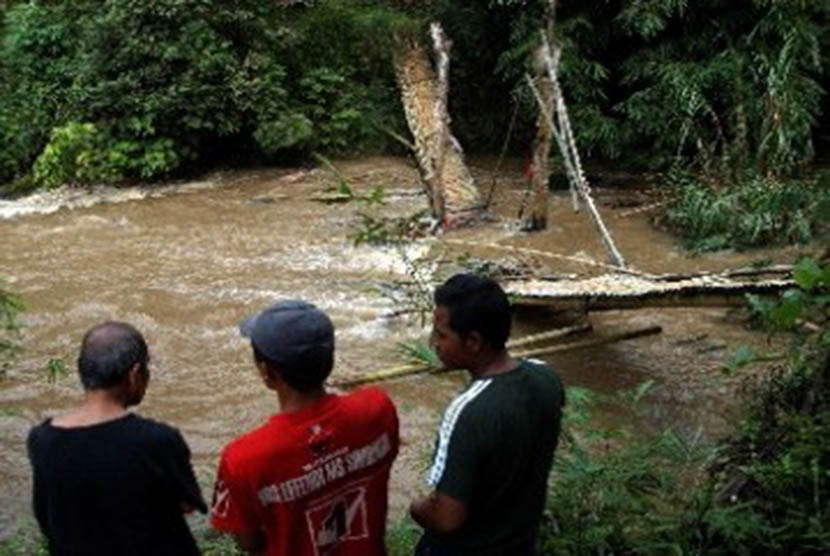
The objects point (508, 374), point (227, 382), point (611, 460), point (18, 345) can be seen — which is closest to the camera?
point (508, 374)

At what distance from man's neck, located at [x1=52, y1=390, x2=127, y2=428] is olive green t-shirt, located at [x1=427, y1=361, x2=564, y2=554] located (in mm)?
827

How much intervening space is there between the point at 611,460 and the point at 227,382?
3.54m

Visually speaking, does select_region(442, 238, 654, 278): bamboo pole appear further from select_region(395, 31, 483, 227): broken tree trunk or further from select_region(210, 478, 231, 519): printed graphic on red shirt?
select_region(210, 478, 231, 519): printed graphic on red shirt

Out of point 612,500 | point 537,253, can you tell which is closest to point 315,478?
point 612,500

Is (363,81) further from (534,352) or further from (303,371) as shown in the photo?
(303,371)

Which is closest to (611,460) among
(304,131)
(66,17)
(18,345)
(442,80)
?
(18,345)

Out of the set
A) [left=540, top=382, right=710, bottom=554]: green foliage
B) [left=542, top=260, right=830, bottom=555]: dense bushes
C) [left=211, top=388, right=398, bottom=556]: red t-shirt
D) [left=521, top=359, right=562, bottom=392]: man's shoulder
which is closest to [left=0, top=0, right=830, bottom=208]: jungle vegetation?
[left=542, top=260, right=830, bottom=555]: dense bushes

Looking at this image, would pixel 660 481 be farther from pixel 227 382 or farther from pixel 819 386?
pixel 227 382

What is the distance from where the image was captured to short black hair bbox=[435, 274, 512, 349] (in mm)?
2613

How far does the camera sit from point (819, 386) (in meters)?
4.11

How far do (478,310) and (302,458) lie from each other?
593 mm

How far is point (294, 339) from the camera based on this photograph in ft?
8.04

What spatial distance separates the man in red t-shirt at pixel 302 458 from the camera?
2.36 m

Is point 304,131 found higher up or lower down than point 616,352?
higher up
